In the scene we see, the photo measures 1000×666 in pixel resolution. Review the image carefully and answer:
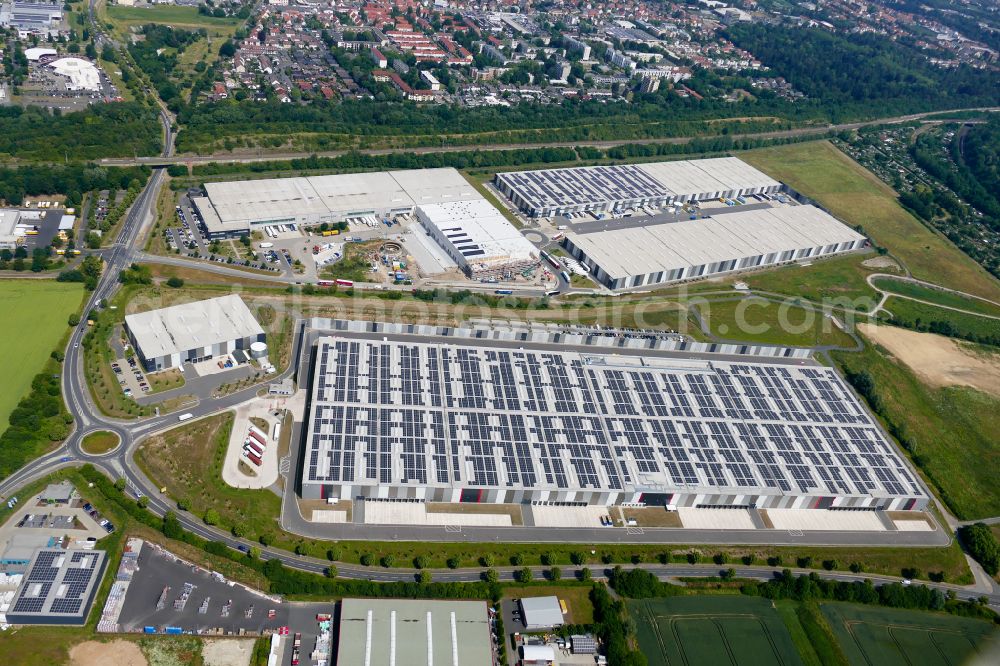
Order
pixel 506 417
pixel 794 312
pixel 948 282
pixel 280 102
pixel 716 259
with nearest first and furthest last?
1. pixel 506 417
2. pixel 794 312
3. pixel 716 259
4. pixel 948 282
5. pixel 280 102

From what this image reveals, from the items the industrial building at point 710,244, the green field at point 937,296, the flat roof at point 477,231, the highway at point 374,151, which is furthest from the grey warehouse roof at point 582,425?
the highway at point 374,151

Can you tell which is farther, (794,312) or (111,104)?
(111,104)

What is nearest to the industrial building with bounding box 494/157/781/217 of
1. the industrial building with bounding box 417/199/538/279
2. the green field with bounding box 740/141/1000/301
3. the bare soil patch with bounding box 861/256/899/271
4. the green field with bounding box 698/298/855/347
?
the industrial building with bounding box 417/199/538/279

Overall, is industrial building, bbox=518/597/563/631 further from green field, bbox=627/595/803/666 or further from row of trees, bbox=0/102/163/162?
row of trees, bbox=0/102/163/162

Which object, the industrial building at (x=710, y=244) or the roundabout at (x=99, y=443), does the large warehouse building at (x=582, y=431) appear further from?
the industrial building at (x=710, y=244)

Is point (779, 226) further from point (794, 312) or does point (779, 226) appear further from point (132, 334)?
point (132, 334)

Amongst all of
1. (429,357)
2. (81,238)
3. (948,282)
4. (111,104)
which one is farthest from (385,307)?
(948,282)
